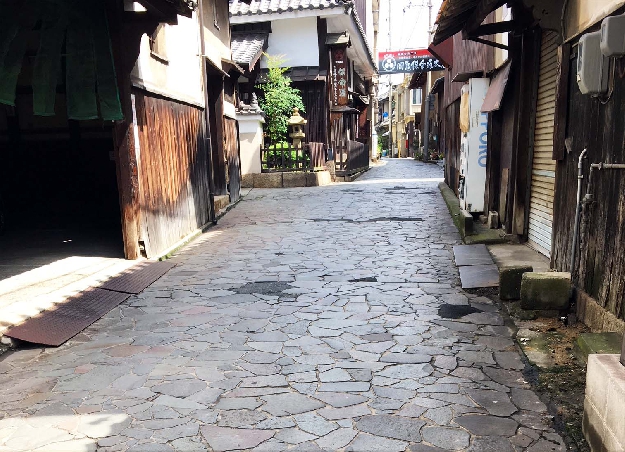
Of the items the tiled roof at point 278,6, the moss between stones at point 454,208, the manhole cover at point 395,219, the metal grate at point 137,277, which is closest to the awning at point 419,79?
the tiled roof at point 278,6

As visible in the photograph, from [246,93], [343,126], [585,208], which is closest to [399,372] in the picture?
[585,208]

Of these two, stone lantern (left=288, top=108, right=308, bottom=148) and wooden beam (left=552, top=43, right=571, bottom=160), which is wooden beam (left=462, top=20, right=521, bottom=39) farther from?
stone lantern (left=288, top=108, right=308, bottom=148)

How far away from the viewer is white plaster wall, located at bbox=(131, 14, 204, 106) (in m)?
9.48

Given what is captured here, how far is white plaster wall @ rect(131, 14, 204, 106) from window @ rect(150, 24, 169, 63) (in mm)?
96

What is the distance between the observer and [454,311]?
6.35 m

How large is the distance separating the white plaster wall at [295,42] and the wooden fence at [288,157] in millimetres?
4613

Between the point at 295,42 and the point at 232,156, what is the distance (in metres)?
9.42

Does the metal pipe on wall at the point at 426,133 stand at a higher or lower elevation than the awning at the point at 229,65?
lower

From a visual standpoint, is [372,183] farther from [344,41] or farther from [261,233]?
[261,233]

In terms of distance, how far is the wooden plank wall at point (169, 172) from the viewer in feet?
30.3

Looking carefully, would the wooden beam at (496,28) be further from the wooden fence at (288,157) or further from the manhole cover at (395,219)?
the wooden fence at (288,157)

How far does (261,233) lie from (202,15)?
270 inches

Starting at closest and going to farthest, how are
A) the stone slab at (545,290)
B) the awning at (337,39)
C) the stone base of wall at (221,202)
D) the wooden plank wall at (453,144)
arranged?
the stone slab at (545,290) < the stone base of wall at (221,202) < the wooden plank wall at (453,144) < the awning at (337,39)

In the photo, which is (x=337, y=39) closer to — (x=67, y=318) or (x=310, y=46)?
(x=310, y=46)
